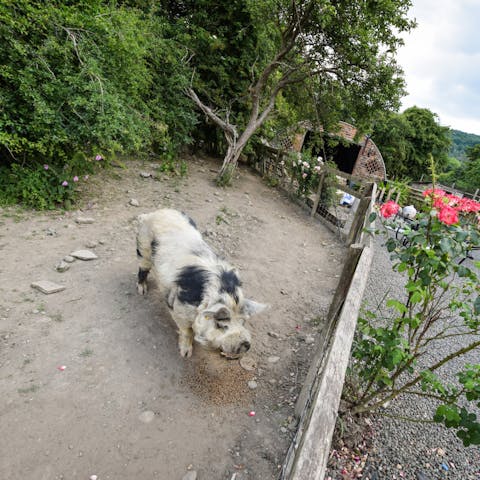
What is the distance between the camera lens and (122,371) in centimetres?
275

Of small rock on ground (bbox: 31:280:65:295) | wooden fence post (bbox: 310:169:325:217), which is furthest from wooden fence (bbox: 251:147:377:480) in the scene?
wooden fence post (bbox: 310:169:325:217)

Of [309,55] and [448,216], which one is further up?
[309,55]

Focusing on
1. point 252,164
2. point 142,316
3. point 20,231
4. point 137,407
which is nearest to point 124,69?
point 20,231

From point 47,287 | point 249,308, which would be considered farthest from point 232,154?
point 249,308

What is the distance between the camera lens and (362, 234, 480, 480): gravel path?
234cm

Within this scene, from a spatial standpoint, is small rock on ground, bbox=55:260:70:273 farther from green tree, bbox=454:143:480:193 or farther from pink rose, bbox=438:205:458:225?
green tree, bbox=454:143:480:193

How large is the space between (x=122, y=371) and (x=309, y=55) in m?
8.36

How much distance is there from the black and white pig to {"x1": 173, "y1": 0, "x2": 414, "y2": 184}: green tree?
18.3ft

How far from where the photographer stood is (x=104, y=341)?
3.01 metres

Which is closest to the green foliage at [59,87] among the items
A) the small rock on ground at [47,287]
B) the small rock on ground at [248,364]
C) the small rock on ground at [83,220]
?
the small rock on ground at [83,220]

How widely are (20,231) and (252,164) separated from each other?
8.80 meters

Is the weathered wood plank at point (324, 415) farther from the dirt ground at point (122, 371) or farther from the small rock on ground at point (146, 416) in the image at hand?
the small rock on ground at point (146, 416)

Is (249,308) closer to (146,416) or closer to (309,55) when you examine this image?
(146,416)

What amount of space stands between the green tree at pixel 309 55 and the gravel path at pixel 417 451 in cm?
675
